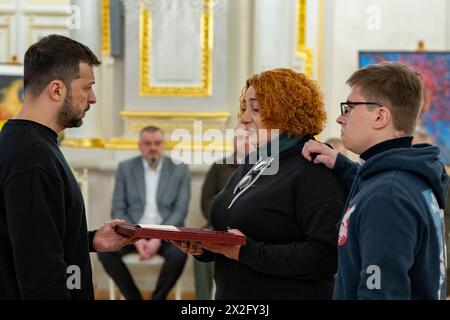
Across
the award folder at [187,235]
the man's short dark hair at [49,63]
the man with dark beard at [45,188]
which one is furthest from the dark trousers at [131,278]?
the man's short dark hair at [49,63]

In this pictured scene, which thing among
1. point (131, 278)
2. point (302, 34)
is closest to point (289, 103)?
point (131, 278)

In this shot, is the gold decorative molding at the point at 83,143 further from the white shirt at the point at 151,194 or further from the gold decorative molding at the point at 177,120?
the white shirt at the point at 151,194

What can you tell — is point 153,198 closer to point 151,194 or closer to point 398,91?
point 151,194

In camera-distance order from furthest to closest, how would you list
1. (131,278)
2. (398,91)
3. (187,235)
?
(131,278) < (187,235) < (398,91)

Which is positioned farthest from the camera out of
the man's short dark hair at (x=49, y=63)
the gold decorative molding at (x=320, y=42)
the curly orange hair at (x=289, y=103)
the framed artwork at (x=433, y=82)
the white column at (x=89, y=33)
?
the gold decorative molding at (x=320, y=42)

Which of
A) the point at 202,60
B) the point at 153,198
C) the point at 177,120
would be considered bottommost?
the point at 153,198

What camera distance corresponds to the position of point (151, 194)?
245 inches

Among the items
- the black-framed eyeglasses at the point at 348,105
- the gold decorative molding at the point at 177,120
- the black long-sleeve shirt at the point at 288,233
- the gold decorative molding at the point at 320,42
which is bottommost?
the black long-sleeve shirt at the point at 288,233

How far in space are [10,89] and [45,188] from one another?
4419mm

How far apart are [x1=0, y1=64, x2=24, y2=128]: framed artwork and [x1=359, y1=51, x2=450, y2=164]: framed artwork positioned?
112 inches

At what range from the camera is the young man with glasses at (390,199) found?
1.93 m

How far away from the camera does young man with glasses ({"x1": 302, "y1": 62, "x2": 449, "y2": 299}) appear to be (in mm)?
1934
